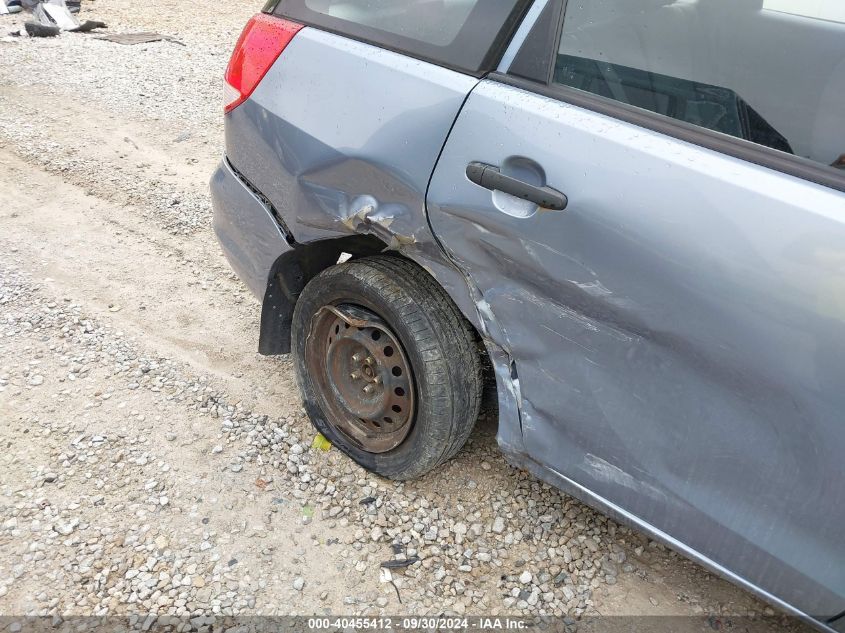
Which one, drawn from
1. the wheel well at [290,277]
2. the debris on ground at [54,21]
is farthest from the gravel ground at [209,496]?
the debris on ground at [54,21]

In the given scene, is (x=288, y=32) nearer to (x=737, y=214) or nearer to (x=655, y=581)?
(x=737, y=214)

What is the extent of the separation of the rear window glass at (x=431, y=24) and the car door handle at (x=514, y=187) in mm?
286

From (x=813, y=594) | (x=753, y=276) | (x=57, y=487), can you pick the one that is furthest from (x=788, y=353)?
(x=57, y=487)

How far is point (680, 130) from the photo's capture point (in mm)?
1576

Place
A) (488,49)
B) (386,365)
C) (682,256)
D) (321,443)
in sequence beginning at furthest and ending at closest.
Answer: (321,443)
(386,365)
(488,49)
(682,256)

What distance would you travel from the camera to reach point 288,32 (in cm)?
222

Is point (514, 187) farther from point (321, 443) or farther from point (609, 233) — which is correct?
point (321, 443)

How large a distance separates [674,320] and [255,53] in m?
1.59

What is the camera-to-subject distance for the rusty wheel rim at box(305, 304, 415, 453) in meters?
2.24

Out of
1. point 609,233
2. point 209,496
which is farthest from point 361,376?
point 609,233

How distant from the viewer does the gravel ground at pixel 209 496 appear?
2.14 meters

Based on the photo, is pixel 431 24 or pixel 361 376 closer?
pixel 431 24

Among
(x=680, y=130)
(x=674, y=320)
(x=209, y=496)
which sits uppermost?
(x=680, y=130)

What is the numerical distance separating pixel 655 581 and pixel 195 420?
5.70 feet
